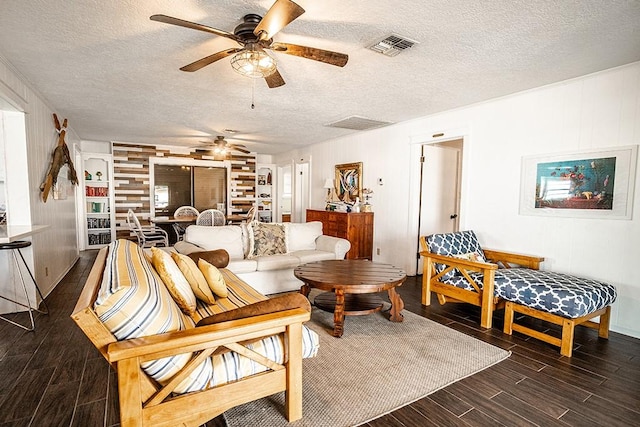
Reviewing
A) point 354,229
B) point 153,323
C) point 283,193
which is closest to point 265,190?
point 283,193

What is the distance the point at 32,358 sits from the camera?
93.4 inches

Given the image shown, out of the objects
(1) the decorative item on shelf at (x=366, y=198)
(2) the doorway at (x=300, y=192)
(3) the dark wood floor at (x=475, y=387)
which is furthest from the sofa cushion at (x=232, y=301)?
(2) the doorway at (x=300, y=192)

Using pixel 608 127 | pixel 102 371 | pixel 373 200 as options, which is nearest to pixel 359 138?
pixel 373 200

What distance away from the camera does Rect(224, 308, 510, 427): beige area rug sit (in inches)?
71.2

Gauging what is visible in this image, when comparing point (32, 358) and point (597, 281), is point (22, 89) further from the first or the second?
point (597, 281)

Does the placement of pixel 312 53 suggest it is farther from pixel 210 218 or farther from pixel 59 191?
pixel 210 218

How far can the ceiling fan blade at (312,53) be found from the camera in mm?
2152

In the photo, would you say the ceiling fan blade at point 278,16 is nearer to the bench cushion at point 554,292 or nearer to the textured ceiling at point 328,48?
the textured ceiling at point 328,48

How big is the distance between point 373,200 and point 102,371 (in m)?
4.39

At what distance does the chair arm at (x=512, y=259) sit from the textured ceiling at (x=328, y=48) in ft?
5.89

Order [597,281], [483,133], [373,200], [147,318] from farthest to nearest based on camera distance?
[373,200] < [483,133] < [597,281] < [147,318]

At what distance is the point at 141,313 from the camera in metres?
1.35

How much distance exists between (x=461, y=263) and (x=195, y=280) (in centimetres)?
→ 251

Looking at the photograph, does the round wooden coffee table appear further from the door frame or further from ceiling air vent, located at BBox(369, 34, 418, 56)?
ceiling air vent, located at BBox(369, 34, 418, 56)
